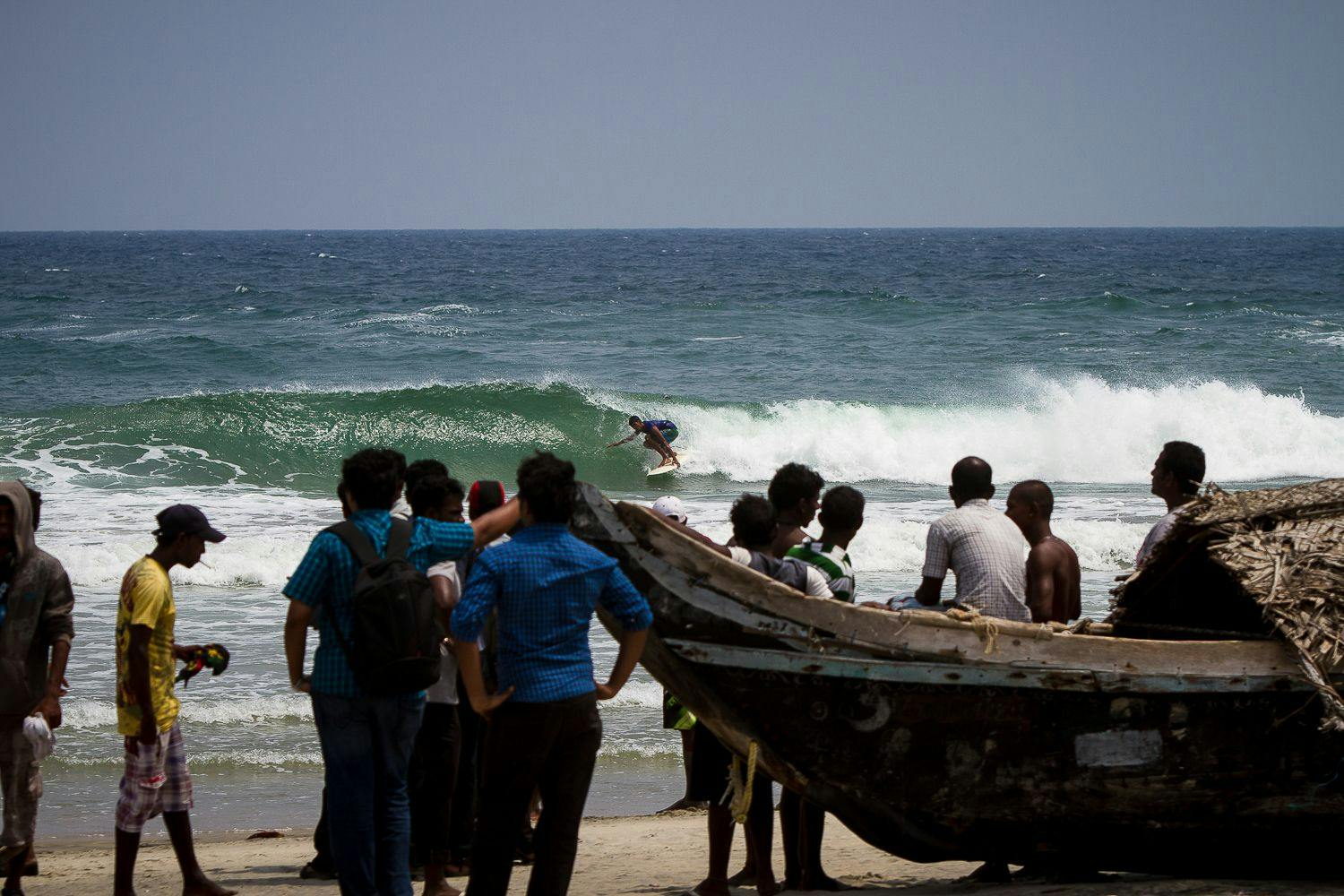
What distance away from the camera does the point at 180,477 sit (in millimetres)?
19531

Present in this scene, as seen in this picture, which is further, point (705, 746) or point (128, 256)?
point (128, 256)

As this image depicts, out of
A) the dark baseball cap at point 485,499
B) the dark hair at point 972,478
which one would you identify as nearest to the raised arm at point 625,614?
the dark baseball cap at point 485,499

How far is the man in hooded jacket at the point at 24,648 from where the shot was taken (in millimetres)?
4820

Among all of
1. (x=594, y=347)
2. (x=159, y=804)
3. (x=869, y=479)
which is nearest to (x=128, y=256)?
(x=594, y=347)

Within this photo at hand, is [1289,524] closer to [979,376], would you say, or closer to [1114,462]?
[1114,462]

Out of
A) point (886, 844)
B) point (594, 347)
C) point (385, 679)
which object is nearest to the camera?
point (385, 679)

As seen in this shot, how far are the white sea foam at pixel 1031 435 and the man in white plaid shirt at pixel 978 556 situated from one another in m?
15.6

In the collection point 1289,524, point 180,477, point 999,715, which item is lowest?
point 180,477

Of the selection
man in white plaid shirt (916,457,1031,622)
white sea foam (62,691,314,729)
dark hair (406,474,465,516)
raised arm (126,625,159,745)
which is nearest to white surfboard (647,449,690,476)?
white sea foam (62,691,314,729)

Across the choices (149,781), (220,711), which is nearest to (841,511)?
(149,781)

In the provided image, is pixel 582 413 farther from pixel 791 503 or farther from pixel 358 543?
pixel 358 543

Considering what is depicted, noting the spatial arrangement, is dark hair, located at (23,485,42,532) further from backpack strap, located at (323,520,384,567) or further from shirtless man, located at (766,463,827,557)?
shirtless man, located at (766,463,827,557)

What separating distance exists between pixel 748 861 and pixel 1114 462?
18.0 m

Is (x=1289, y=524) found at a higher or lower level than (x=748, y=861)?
higher
